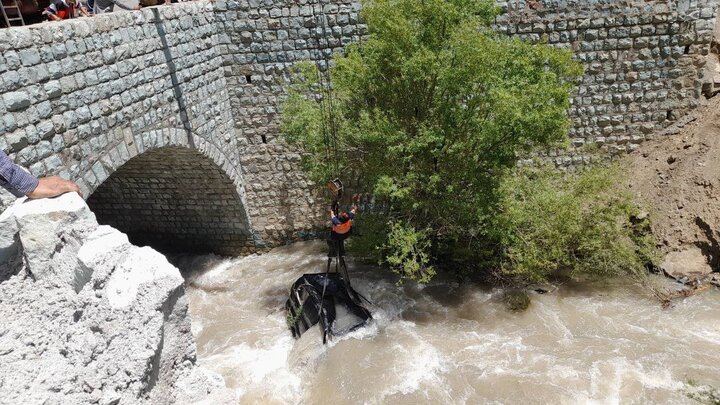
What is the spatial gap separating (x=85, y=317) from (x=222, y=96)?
7000 millimetres

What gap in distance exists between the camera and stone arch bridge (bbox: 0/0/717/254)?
6090mm

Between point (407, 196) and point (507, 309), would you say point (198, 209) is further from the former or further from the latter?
point (507, 309)

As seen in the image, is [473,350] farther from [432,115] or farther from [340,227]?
[432,115]

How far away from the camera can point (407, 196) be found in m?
7.55

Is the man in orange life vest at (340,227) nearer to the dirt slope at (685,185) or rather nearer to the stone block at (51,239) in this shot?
the stone block at (51,239)

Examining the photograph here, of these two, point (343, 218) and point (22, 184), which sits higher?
point (22, 184)

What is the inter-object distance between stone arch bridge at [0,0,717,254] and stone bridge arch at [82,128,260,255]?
0.03 m

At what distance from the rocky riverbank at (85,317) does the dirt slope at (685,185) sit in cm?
882

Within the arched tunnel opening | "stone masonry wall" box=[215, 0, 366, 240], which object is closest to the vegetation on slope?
"stone masonry wall" box=[215, 0, 366, 240]

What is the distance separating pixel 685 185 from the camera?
30.6 feet

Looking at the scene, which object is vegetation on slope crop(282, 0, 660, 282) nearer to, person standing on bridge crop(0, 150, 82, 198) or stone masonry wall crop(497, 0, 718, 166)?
stone masonry wall crop(497, 0, 718, 166)

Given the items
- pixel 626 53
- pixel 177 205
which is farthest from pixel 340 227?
pixel 626 53

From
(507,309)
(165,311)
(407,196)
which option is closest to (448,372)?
(507,309)

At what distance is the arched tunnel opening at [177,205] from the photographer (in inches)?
380
